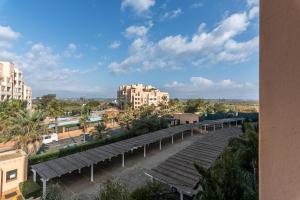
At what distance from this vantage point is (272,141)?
1.28 m

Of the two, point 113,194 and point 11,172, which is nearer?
point 113,194

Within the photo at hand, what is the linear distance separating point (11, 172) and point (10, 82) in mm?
47687

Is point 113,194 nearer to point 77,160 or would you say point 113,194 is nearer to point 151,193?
point 151,193

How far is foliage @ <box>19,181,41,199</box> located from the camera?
15.0m

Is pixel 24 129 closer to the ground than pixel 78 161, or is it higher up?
higher up

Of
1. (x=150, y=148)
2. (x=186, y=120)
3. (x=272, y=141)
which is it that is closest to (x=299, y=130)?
(x=272, y=141)

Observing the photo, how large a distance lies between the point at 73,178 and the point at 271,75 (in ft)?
60.8

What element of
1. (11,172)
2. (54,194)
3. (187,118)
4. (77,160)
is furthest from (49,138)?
(187,118)

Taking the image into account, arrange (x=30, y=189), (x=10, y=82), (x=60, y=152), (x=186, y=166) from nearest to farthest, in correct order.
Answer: (x=186, y=166)
(x=30, y=189)
(x=60, y=152)
(x=10, y=82)

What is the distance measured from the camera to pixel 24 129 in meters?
20.9

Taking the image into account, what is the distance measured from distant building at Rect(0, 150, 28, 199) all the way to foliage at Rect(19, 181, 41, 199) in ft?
1.49

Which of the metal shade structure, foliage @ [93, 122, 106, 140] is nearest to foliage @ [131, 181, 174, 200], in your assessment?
the metal shade structure

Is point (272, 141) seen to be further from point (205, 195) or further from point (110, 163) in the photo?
point (110, 163)

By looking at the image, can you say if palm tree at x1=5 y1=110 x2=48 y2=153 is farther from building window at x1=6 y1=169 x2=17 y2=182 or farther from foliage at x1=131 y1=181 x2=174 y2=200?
foliage at x1=131 y1=181 x2=174 y2=200
